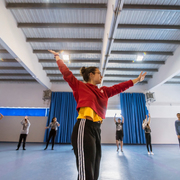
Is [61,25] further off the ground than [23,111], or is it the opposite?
[61,25]

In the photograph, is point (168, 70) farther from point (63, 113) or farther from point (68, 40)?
point (63, 113)

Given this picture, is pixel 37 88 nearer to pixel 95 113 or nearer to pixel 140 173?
pixel 140 173

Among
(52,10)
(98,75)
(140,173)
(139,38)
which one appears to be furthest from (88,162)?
(139,38)

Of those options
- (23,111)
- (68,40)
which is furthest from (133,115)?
(23,111)

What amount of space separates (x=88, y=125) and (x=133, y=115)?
8384mm

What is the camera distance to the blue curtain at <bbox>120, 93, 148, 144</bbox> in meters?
8.14

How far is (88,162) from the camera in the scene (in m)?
0.85

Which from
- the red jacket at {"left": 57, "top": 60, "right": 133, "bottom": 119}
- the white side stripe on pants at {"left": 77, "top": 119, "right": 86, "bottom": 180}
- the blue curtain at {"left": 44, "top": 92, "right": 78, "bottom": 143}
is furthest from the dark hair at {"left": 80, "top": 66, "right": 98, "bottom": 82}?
the blue curtain at {"left": 44, "top": 92, "right": 78, "bottom": 143}

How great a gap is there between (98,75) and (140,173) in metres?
2.53

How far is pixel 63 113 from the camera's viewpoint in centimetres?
872

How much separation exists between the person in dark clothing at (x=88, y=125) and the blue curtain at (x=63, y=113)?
7689 mm

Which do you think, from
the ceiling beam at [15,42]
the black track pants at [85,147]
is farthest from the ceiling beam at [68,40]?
the black track pants at [85,147]

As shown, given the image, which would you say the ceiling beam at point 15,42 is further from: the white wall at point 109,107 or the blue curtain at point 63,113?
the white wall at point 109,107

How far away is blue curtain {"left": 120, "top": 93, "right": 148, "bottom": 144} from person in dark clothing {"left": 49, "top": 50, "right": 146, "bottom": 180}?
7.90 metres
